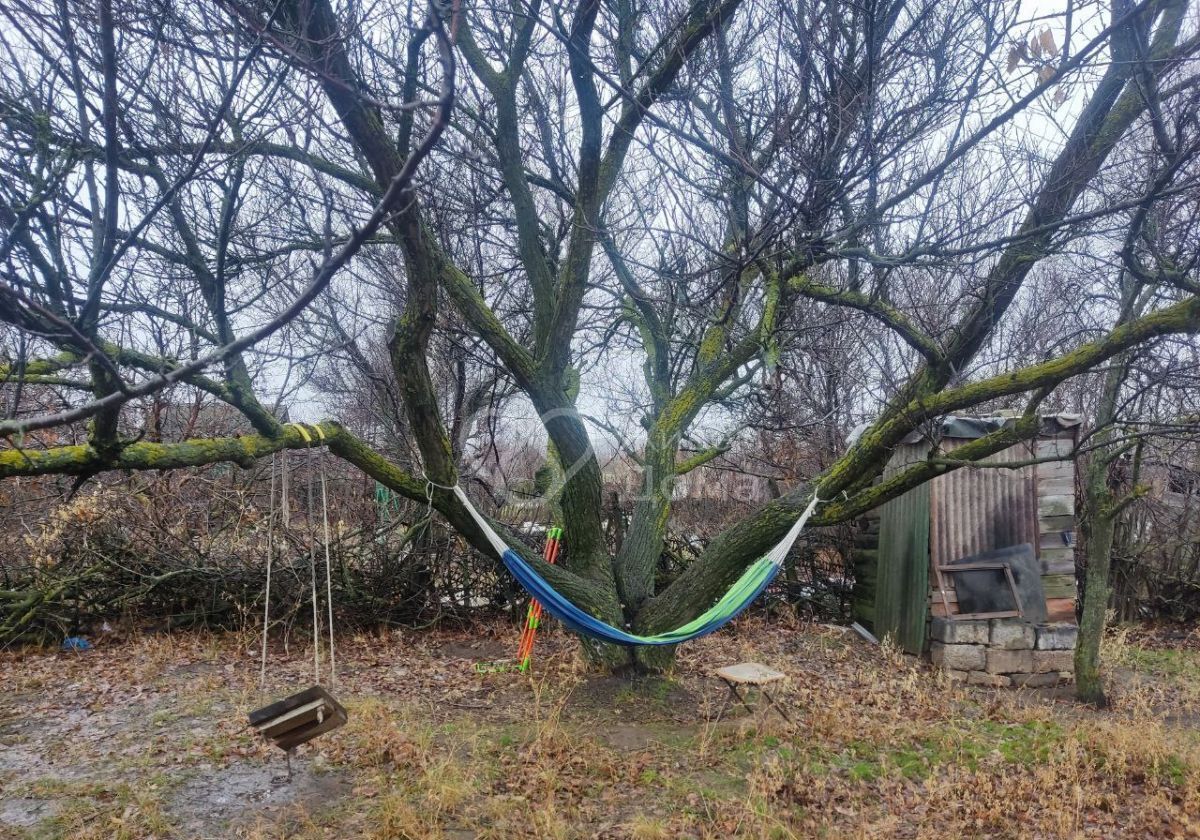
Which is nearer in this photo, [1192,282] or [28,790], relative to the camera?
[1192,282]

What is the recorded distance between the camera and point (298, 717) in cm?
260

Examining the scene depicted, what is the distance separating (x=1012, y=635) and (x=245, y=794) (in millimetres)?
4526

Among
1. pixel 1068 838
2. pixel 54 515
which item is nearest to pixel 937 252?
pixel 1068 838

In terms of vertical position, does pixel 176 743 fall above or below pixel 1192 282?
below

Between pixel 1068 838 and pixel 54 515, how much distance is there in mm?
6069

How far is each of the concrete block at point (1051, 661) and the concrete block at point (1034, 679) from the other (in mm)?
31

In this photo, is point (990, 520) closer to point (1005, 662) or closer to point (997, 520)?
point (997, 520)

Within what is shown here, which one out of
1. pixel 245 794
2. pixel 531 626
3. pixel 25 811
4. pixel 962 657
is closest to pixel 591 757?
pixel 245 794

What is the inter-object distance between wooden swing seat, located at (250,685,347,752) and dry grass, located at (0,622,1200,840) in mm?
278

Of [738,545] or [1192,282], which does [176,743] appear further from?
[1192,282]

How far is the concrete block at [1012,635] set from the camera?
498cm

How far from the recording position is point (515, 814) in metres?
2.69

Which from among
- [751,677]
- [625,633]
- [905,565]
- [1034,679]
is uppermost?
[905,565]

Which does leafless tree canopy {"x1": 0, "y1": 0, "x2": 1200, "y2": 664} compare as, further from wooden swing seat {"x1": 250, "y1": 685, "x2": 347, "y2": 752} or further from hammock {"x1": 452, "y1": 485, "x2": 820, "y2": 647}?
wooden swing seat {"x1": 250, "y1": 685, "x2": 347, "y2": 752}
